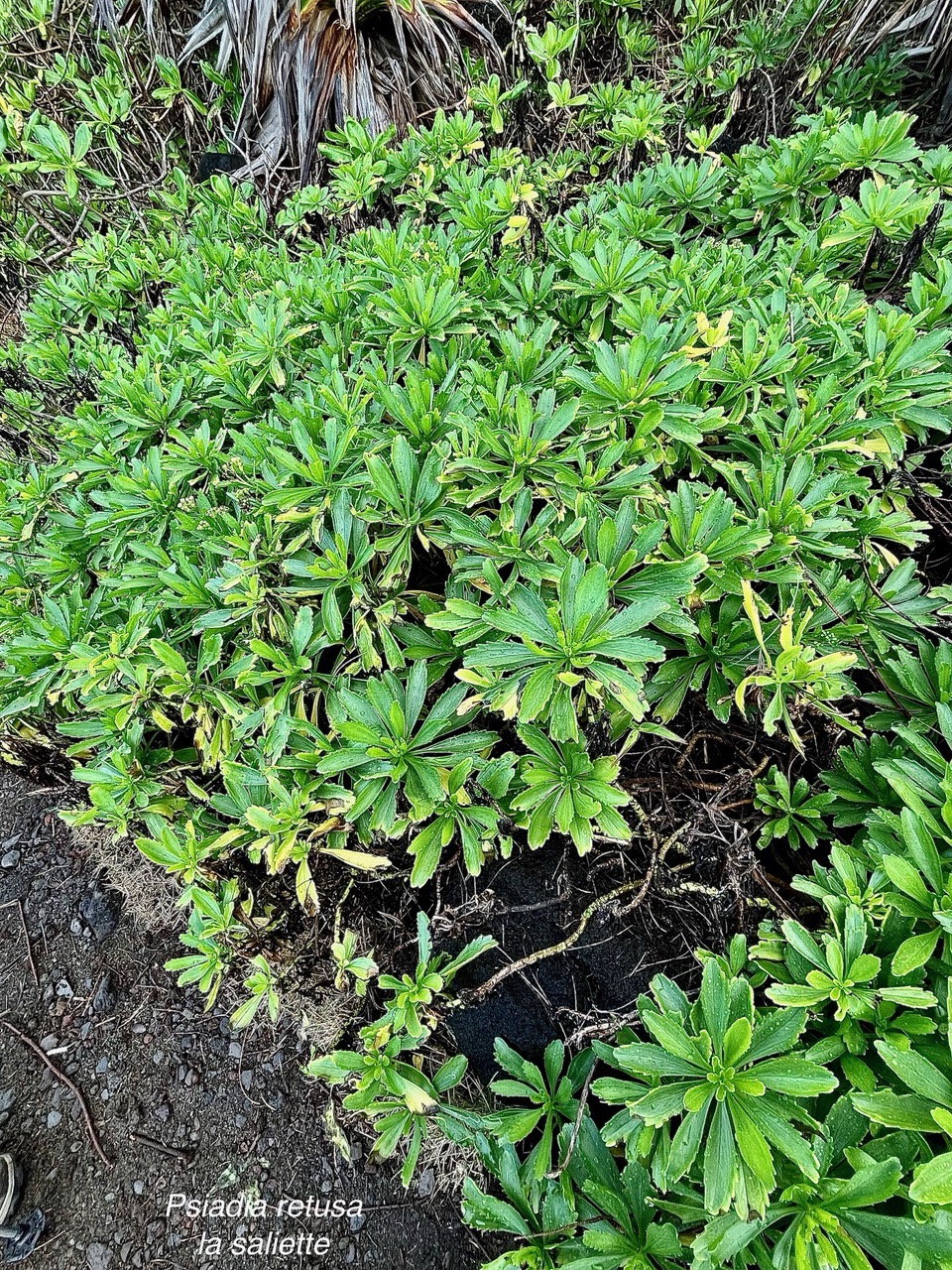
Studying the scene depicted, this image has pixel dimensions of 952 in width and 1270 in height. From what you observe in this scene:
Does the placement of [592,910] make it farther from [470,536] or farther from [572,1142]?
[470,536]

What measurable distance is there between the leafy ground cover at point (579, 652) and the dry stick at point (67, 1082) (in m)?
0.85

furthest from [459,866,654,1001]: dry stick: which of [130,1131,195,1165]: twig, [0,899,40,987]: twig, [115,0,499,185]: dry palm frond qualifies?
[115,0,499,185]: dry palm frond

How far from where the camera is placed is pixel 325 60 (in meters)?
3.52

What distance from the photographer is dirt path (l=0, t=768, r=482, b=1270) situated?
1944 millimetres

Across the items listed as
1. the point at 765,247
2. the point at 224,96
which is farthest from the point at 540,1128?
the point at 224,96

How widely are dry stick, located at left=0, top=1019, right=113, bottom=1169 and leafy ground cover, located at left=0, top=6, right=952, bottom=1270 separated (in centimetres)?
85

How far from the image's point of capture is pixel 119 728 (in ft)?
5.00

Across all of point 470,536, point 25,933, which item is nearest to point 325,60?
point 470,536

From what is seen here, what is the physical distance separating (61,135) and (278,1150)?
13.5 ft

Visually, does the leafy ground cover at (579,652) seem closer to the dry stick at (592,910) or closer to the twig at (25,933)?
the dry stick at (592,910)

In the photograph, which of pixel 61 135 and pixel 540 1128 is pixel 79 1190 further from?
pixel 61 135

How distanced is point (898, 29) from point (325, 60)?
277 centimetres

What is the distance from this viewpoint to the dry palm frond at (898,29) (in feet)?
8.45

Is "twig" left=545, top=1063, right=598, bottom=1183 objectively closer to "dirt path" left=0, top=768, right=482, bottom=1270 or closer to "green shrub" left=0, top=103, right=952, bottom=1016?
"green shrub" left=0, top=103, right=952, bottom=1016
